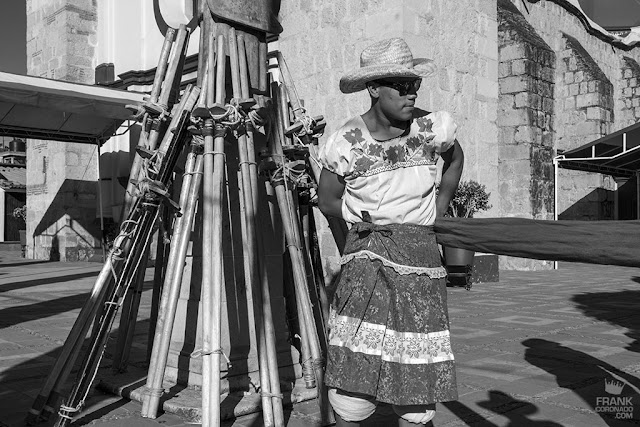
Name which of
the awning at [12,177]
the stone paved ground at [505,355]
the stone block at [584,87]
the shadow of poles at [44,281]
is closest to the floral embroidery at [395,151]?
the stone paved ground at [505,355]

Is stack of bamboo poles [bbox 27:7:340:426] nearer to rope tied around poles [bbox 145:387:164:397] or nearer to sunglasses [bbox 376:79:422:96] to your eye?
rope tied around poles [bbox 145:387:164:397]

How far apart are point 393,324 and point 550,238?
0.61 meters

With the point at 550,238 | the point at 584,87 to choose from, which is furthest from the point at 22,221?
the point at 550,238

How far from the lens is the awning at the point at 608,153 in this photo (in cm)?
1350

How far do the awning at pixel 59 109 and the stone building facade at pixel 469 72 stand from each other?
2.14m

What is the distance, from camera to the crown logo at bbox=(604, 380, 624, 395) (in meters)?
4.09

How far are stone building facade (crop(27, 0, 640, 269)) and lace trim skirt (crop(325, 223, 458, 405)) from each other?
8.48 metres

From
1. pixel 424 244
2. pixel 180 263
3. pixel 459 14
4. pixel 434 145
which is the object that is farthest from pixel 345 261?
pixel 459 14

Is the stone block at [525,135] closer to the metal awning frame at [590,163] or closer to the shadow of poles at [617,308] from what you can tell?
the metal awning frame at [590,163]

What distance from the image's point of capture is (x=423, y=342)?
2.34 metres

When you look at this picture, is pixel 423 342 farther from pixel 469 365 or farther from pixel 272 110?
Answer: pixel 469 365

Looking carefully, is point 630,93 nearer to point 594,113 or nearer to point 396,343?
point 594,113

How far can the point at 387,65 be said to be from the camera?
8.04ft

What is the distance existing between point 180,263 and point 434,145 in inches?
67.0
